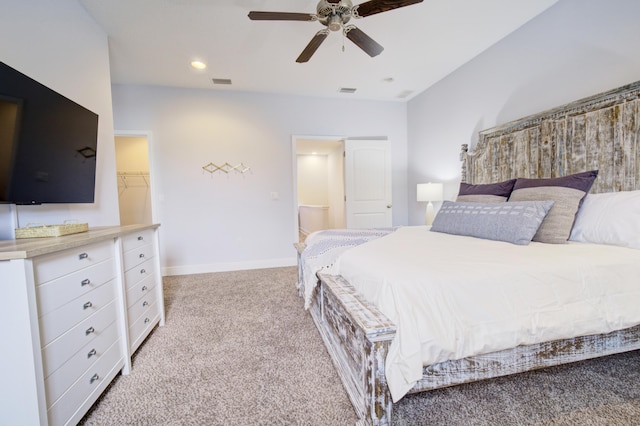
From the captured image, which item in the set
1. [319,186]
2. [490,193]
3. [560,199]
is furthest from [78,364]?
[319,186]

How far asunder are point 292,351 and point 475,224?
1.57 m

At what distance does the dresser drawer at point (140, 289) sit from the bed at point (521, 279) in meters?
1.19

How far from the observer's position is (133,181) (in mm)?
4598

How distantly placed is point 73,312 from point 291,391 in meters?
1.12

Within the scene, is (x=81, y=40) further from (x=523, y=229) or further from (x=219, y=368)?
(x=523, y=229)

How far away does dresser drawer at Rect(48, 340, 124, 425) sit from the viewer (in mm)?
1057

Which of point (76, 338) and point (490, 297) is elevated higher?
point (490, 297)

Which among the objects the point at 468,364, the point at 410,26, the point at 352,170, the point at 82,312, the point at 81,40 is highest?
the point at 410,26

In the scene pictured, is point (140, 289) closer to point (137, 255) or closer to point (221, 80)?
point (137, 255)

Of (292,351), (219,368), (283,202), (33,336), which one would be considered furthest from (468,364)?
(283,202)

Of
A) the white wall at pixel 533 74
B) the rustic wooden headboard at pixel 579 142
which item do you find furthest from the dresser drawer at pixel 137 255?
the white wall at pixel 533 74

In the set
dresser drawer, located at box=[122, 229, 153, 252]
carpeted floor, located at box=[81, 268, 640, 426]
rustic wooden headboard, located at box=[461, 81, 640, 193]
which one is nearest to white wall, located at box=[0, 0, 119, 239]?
dresser drawer, located at box=[122, 229, 153, 252]

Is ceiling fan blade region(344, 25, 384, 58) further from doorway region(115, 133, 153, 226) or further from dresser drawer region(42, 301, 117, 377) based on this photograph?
doorway region(115, 133, 153, 226)

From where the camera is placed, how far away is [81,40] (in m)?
2.10
